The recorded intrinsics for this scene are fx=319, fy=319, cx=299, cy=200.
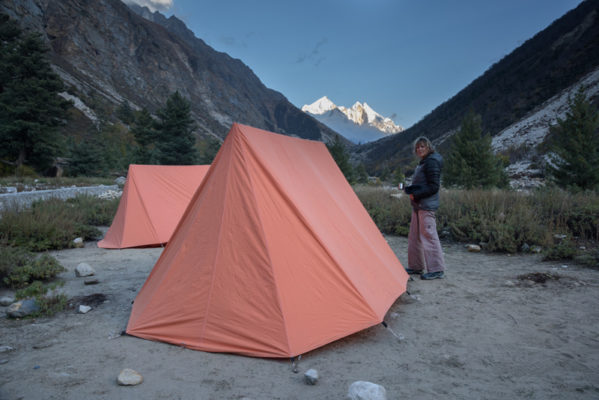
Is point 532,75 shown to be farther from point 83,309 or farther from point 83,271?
point 83,309

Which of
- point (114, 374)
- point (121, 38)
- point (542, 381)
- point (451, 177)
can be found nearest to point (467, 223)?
point (542, 381)

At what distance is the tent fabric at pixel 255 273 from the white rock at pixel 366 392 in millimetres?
591

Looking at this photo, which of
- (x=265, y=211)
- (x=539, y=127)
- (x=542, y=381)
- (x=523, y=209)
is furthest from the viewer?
(x=539, y=127)

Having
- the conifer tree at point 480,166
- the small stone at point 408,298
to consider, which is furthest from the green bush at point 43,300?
the conifer tree at point 480,166

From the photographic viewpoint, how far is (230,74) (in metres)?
158

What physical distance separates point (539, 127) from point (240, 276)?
3778cm

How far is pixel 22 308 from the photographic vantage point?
3.11 meters

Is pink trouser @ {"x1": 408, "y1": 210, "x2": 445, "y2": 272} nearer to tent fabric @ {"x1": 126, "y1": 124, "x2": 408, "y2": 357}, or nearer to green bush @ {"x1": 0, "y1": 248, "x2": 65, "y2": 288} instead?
tent fabric @ {"x1": 126, "y1": 124, "x2": 408, "y2": 357}

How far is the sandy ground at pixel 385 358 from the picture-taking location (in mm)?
1957

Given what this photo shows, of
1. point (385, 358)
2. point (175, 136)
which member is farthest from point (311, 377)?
point (175, 136)

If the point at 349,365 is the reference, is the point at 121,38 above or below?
above

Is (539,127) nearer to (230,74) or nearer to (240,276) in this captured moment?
(240,276)

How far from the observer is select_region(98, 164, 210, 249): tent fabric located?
6.74m

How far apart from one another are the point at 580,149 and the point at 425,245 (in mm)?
13124
